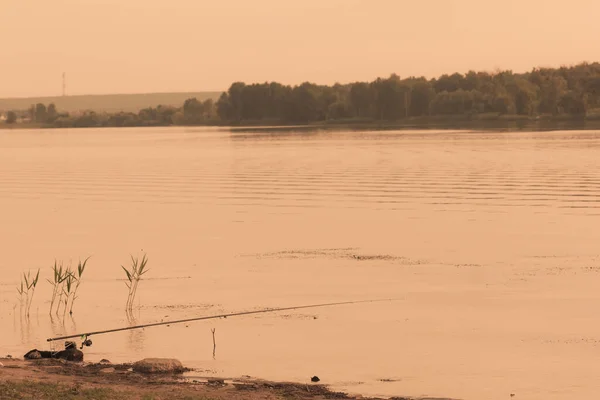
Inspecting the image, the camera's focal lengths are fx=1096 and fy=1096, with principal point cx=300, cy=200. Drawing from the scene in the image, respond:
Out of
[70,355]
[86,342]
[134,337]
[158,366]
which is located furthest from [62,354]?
[134,337]

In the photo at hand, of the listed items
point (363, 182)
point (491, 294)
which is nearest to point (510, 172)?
point (363, 182)

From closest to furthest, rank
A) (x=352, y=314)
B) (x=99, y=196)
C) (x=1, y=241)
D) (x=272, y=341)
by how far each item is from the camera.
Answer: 1. (x=272, y=341)
2. (x=352, y=314)
3. (x=1, y=241)
4. (x=99, y=196)

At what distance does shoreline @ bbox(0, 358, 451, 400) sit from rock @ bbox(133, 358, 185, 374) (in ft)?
0.63

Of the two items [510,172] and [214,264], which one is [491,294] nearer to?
[214,264]

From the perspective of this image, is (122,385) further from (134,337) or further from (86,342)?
(134,337)

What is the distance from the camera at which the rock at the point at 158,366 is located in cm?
1770

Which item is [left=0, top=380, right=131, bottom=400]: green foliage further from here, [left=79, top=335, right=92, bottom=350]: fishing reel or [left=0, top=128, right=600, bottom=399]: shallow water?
[left=79, top=335, right=92, bottom=350]: fishing reel

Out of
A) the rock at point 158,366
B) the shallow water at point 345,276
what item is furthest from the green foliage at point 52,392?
the shallow water at point 345,276

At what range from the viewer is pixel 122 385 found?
16.4 metres

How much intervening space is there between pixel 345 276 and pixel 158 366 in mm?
11068

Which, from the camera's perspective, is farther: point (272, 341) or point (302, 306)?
point (302, 306)

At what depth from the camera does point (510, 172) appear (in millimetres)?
A: 68750

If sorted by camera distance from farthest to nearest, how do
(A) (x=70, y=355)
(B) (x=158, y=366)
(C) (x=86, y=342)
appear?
(C) (x=86, y=342) < (A) (x=70, y=355) < (B) (x=158, y=366)

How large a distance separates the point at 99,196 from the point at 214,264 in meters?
27.6
